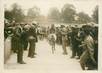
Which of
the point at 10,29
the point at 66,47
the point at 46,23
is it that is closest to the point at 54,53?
the point at 66,47

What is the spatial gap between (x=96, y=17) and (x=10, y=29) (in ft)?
1.87

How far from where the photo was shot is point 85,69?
4.58 feet

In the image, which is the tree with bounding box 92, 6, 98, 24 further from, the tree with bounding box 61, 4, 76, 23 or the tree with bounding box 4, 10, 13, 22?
the tree with bounding box 4, 10, 13, 22

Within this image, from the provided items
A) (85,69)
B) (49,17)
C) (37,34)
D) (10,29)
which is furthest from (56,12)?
(85,69)

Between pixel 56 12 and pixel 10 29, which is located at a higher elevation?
pixel 56 12

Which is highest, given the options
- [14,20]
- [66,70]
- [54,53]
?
[14,20]

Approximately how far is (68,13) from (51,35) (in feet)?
0.60

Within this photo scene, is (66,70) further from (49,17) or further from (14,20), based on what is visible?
(14,20)

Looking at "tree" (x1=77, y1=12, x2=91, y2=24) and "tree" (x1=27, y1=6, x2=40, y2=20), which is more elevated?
"tree" (x1=27, y1=6, x2=40, y2=20)

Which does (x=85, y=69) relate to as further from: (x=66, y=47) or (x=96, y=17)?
(x=96, y=17)

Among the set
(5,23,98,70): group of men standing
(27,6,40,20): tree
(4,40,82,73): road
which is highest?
(27,6,40,20): tree

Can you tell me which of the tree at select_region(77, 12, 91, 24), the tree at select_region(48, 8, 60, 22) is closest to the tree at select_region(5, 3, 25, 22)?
the tree at select_region(48, 8, 60, 22)

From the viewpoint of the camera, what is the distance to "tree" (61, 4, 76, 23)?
4.54 ft

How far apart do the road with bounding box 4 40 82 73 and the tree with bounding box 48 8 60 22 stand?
162mm
